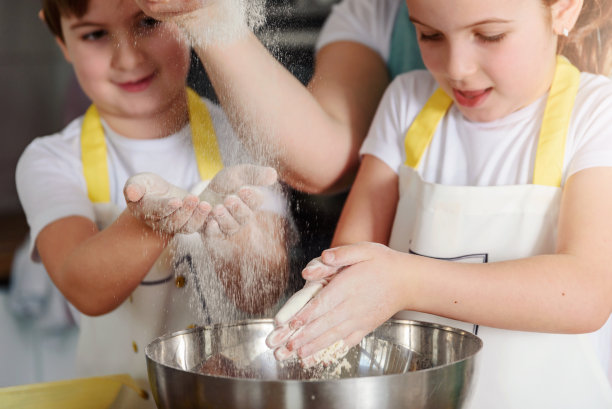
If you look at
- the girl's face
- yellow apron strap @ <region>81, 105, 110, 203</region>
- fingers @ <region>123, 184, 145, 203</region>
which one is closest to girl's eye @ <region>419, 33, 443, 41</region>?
the girl's face

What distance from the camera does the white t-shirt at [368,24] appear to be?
3.49 ft

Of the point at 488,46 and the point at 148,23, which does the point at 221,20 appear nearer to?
the point at 148,23

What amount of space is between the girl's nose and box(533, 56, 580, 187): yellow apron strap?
1.51ft

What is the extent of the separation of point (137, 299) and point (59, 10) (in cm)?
38

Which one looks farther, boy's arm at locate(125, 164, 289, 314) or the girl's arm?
boy's arm at locate(125, 164, 289, 314)

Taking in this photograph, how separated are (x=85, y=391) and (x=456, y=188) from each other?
0.46 meters

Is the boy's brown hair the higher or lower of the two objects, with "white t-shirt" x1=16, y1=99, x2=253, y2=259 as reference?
higher

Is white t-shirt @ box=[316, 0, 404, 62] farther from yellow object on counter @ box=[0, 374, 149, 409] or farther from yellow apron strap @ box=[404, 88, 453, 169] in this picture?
yellow object on counter @ box=[0, 374, 149, 409]

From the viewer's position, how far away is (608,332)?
89cm

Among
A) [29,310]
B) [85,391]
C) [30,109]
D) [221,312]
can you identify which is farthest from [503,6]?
[30,109]

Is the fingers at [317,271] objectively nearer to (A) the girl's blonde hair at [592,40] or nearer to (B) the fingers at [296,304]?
(B) the fingers at [296,304]

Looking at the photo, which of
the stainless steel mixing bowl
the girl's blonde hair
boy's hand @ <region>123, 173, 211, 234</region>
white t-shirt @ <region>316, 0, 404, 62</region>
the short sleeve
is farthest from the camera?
white t-shirt @ <region>316, 0, 404, 62</region>

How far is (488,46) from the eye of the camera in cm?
77

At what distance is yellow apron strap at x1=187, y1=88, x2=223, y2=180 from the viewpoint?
0.89 m
